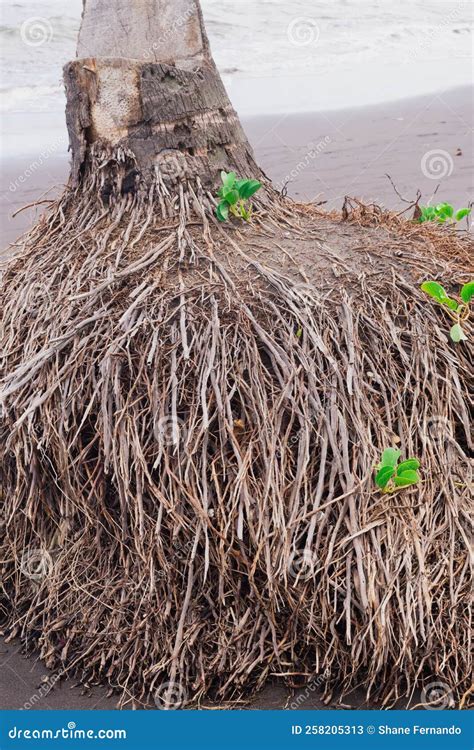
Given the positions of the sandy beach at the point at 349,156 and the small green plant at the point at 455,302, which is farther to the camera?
the sandy beach at the point at 349,156

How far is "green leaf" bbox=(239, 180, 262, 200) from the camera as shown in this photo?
134 inches

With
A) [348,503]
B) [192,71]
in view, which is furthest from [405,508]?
[192,71]

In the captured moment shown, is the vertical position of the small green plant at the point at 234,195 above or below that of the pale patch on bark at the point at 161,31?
below

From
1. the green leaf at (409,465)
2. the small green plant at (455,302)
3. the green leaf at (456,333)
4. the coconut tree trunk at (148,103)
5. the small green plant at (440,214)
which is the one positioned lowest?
the green leaf at (409,465)

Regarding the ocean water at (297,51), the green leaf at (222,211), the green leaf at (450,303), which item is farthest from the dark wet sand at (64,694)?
the ocean water at (297,51)

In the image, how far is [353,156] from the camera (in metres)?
8.67

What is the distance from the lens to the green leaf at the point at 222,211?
3.42m

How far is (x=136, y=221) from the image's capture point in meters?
3.41

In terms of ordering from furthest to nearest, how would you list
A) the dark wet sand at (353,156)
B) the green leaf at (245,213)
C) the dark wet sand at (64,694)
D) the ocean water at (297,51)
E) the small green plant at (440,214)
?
1. the ocean water at (297,51)
2. the dark wet sand at (353,156)
3. the small green plant at (440,214)
4. the green leaf at (245,213)
5. the dark wet sand at (64,694)

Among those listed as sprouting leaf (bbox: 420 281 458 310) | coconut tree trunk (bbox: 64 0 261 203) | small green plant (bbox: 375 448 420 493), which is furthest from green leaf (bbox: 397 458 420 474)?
coconut tree trunk (bbox: 64 0 261 203)

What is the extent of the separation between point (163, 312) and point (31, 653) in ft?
4.00

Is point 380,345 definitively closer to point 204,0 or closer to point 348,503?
point 348,503

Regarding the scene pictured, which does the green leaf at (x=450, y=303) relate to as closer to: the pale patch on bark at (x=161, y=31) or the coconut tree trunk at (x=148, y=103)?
the coconut tree trunk at (x=148, y=103)

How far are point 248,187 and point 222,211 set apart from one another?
0.43 ft
